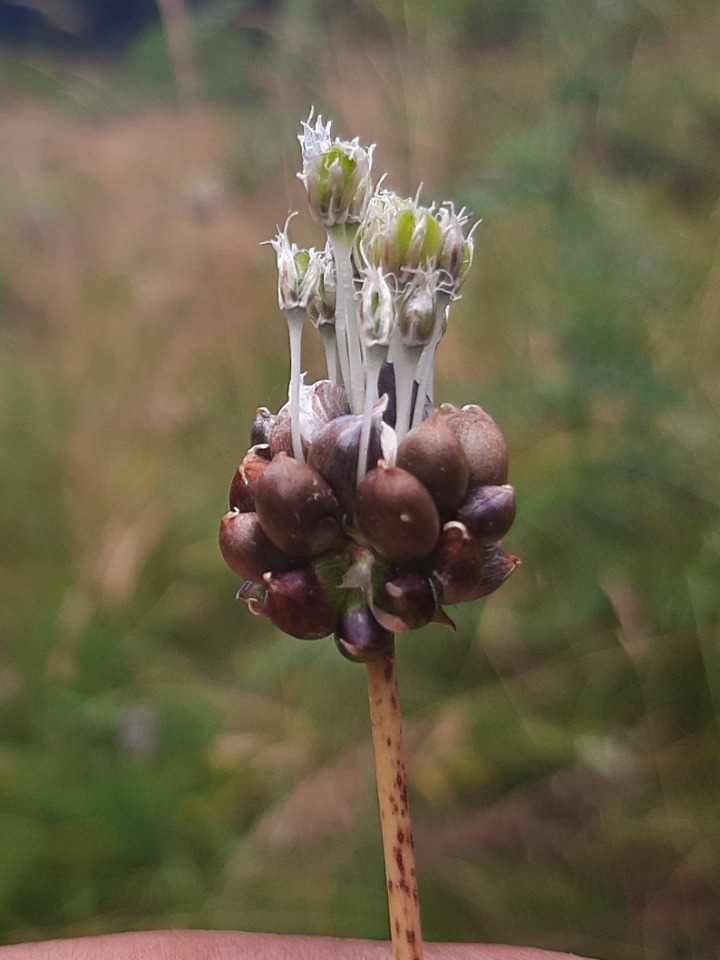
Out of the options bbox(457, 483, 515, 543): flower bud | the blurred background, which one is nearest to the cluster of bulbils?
bbox(457, 483, 515, 543): flower bud

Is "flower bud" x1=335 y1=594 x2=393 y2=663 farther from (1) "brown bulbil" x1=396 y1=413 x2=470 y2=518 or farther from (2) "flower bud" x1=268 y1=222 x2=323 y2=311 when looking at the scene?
(2) "flower bud" x1=268 y1=222 x2=323 y2=311

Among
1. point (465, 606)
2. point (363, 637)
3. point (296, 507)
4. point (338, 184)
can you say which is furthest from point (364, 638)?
point (465, 606)

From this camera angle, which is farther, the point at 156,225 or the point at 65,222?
the point at 65,222

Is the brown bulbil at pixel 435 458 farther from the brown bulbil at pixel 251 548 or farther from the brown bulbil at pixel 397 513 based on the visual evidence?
the brown bulbil at pixel 251 548

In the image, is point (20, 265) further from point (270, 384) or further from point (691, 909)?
point (691, 909)

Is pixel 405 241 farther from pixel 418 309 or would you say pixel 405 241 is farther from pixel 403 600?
pixel 403 600

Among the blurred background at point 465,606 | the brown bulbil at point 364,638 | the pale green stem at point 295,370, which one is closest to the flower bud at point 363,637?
the brown bulbil at point 364,638

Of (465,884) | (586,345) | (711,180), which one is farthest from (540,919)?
(711,180)
